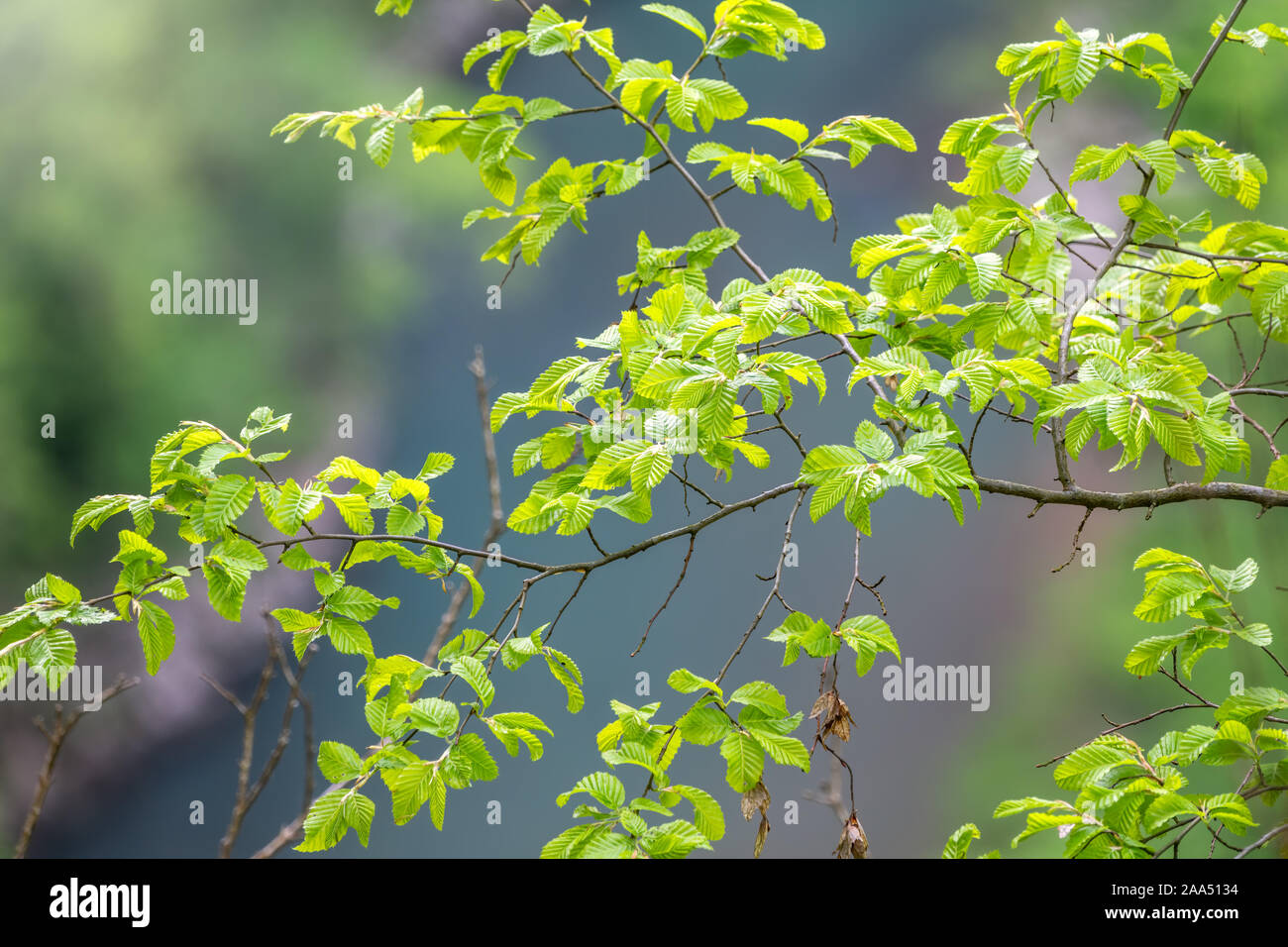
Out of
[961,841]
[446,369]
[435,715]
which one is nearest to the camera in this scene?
[435,715]

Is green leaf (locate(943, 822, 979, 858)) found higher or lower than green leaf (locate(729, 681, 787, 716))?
lower

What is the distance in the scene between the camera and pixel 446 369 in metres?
3.58

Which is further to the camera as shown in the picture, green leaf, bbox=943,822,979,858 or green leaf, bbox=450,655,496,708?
green leaf, bbox=943,822,979,858

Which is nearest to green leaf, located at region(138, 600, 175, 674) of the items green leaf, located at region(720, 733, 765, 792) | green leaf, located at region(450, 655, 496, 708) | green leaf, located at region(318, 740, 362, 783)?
green leaf, located at region(318, 740, 362, 783)

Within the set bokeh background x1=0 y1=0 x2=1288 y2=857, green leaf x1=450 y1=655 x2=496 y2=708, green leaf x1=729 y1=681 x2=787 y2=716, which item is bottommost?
green leaf x1=729 y1=681 x2=787 y2=716

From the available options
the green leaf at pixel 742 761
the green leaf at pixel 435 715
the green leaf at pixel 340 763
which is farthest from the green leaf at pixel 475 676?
the green leaf at pixel 742 761

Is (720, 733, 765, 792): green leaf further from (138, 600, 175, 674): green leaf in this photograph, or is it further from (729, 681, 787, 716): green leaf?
(138, 600, 175, 674): green leaf

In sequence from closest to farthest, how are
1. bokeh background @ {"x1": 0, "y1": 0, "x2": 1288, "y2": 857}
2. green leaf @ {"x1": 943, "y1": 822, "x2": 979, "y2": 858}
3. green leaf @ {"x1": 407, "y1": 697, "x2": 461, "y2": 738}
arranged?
green leaf @ {"x1": 407, "y1": 697, "x2": 461, "y2": 738} → green leaf @ {"x1": 943, "y1": 822, "x2": 979, "y2": 858} → bokeh background @ {"x1": 0, "y1": 0, "x2": 1288, "y2": 857}

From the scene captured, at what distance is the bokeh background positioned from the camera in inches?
135

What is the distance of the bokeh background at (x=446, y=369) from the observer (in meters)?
3.44

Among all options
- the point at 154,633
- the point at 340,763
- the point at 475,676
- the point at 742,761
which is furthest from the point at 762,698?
the point at 154,633

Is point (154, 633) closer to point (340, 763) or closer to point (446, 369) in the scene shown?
point (340, 763)

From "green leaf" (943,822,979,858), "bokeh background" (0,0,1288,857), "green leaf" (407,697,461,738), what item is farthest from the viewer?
"bokeh background" (0,0,1288,857)

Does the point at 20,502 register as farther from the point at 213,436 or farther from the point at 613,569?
the point at 213,436
